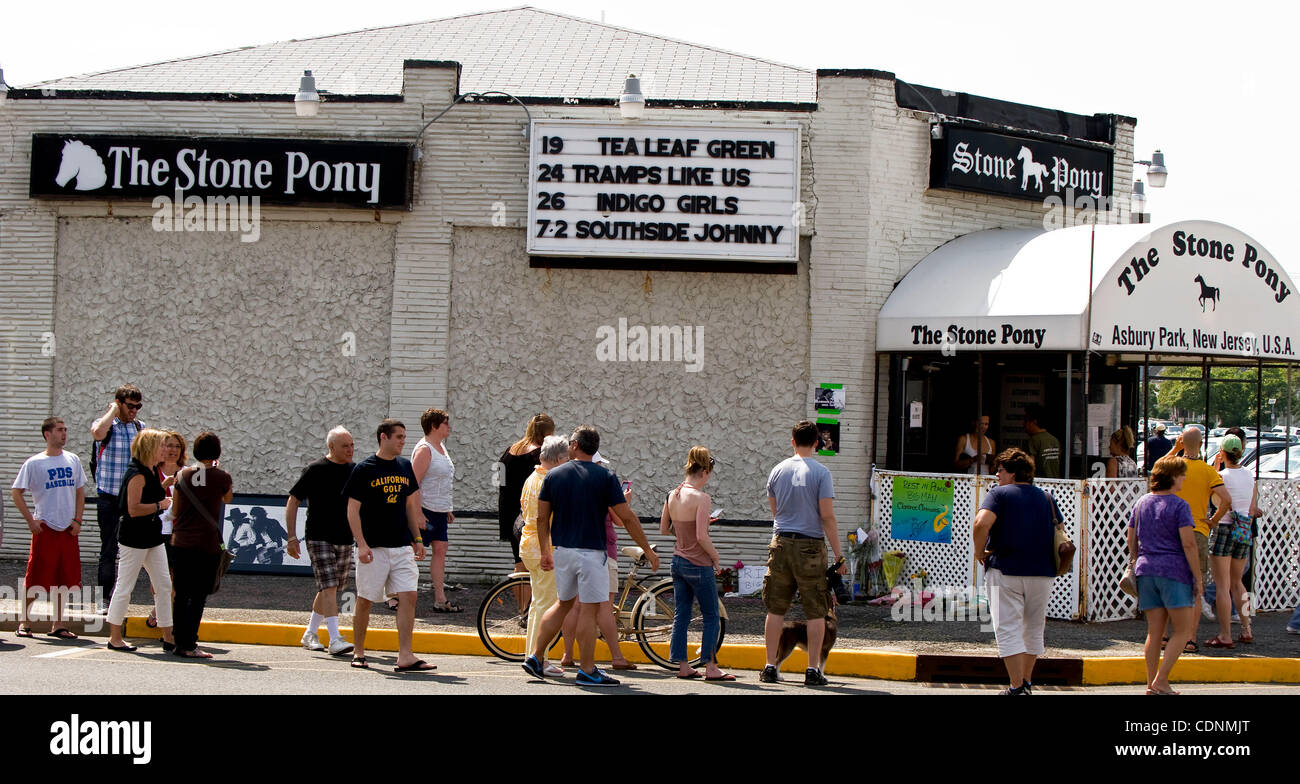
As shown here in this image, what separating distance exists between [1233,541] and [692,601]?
5.14m

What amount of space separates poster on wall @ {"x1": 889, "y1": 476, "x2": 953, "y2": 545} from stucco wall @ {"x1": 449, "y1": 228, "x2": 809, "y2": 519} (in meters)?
1.27

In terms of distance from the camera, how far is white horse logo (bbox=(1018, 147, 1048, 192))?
47.1 feet

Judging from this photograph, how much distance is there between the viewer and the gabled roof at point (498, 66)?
48.8ft

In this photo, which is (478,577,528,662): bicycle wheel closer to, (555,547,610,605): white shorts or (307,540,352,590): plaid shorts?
(307,540,352,590): plaid shorts

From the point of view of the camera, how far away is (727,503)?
1318 cm

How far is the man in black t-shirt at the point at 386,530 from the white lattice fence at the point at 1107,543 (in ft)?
20.5

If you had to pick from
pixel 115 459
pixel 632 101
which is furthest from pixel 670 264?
pixel 115 459

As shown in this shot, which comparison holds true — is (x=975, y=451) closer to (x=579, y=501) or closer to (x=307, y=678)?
(x=579, y=501)

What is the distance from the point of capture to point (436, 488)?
11234mm

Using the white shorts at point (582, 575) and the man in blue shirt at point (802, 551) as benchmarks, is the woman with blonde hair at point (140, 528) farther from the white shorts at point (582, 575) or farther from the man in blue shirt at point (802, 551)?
the man in blue shirt at point (802, 551)

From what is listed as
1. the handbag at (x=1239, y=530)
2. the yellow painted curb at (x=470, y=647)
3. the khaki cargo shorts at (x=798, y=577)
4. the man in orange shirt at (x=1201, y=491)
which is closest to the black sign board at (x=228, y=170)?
the yellow painted curb at (x=470, y=647)

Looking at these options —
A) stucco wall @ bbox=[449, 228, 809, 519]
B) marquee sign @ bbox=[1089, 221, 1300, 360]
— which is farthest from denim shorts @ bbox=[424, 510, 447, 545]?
marquee sign @ bbox=[1089, 221, 1300, 360]

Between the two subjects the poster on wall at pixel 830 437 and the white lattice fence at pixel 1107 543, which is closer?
the white lattice fence at pixel 1107 543
